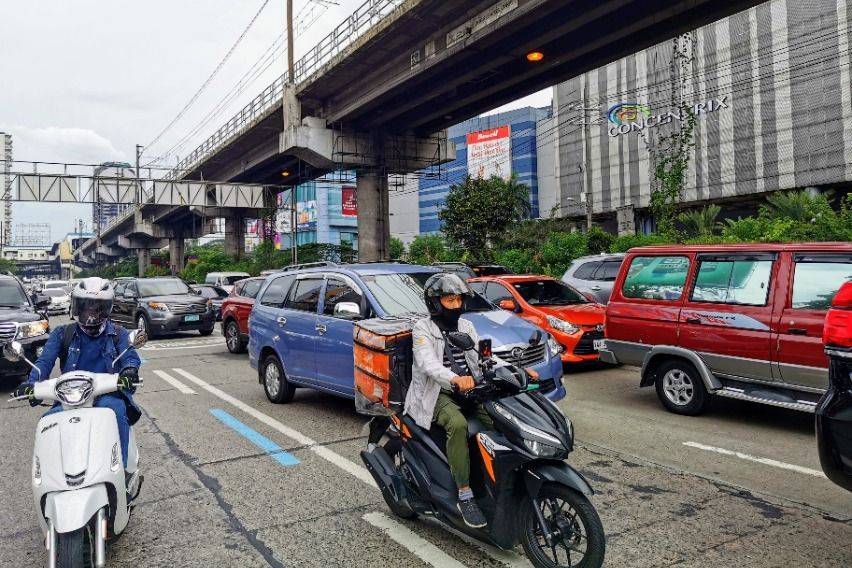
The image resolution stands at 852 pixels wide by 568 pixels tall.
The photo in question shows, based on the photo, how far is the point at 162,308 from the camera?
1741 cm

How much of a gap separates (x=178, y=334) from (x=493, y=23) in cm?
Answer: 1307

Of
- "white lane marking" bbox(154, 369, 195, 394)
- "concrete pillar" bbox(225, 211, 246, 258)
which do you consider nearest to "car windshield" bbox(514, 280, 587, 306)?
"white lane marking" bbox(154, 369, 195, 394)

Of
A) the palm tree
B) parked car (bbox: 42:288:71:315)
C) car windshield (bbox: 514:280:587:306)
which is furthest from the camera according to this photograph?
parked car (bbox: 42:288:71:315)

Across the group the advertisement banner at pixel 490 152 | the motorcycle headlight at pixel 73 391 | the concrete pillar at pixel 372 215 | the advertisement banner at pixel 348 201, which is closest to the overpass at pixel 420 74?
the concrete pillar at pixel 372 215

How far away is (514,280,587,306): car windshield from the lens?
11.0 meters

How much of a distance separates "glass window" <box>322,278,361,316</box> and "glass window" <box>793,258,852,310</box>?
4598mm

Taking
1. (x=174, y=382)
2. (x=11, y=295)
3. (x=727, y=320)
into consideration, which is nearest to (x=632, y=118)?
(x=174, y=382)

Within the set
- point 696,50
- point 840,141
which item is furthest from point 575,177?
point 840,141

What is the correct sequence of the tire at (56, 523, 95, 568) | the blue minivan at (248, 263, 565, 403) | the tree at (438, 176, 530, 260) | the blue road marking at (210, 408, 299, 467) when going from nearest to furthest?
the tire at (56, 523, 95, 568) < the blue road marking at (210, 408, 299, 467) < the blue minivan at (248, 263, 565, 403) < the tree at (438, 176, 530, 260)

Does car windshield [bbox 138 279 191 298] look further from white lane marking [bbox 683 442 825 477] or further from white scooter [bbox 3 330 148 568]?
white lane marking [bbox 683 442 825 477]

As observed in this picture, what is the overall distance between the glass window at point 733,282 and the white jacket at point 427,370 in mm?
4233

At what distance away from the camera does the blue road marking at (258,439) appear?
5902 mm

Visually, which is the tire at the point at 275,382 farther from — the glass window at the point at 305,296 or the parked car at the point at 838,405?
the parked car at the point at 838,405

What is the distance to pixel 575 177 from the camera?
200ft
